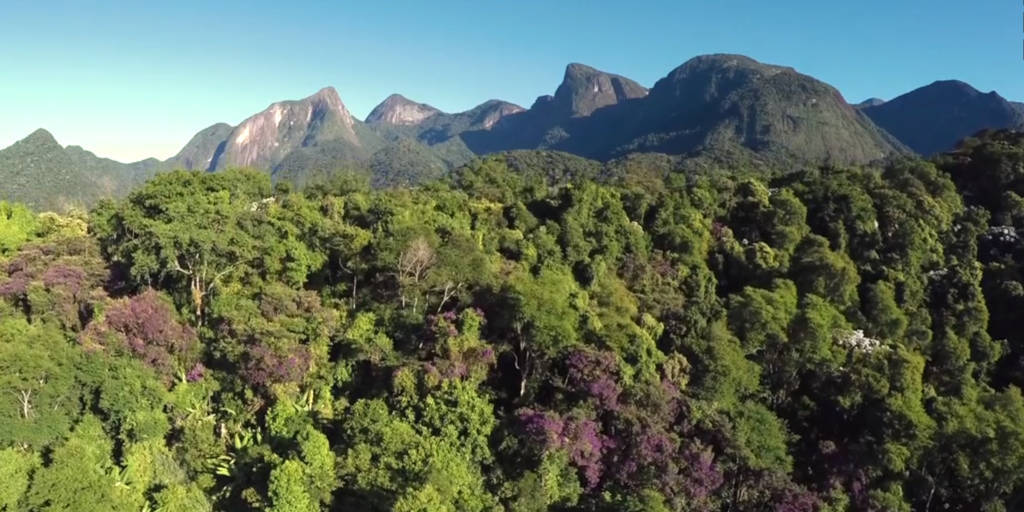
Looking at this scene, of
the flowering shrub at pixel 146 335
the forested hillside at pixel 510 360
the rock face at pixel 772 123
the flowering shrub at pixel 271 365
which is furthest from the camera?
the rock face at pixel 772 123

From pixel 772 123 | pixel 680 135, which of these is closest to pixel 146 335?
pixel 772 123

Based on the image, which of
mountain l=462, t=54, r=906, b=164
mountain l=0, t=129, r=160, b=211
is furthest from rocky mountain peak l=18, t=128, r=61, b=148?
mountain l=462, t=54, r=906, b=164

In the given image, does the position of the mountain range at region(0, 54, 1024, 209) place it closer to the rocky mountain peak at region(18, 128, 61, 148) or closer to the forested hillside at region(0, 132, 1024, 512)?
the rocky mountain peak at region(18, 128, 61, 148)

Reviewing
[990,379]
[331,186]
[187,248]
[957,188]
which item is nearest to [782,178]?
[957,188]

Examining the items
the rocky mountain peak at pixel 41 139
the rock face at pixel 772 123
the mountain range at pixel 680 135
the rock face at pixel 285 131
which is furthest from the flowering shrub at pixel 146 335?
the rock face at pixel 285 131

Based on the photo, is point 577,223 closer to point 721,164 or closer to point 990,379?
point 990,379

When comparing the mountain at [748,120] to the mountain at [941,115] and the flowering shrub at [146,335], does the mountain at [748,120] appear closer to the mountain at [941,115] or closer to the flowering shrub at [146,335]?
the mountain at [941,115]
